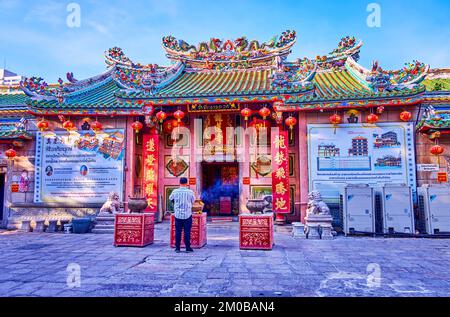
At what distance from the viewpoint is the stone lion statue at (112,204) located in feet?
28.7

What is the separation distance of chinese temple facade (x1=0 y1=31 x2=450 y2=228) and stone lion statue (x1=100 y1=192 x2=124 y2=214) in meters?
0.53

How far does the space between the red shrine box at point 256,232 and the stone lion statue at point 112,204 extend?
4.45 meters

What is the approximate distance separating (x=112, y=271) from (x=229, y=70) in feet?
32.4

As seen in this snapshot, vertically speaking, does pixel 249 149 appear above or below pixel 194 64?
below

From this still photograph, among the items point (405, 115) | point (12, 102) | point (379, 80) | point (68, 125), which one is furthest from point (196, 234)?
point (12, 102)

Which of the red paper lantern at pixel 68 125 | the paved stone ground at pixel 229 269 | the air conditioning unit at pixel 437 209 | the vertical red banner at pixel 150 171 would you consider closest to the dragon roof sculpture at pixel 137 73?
the vertical red banner at pixel 150 171

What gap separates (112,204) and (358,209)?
21.8 ft

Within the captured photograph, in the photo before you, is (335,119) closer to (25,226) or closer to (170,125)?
(170,125)

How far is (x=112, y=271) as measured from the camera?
416 cm

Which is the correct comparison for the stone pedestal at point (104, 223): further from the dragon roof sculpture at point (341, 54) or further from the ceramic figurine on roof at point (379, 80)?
the dragon roof sculpture at point (341, 54)

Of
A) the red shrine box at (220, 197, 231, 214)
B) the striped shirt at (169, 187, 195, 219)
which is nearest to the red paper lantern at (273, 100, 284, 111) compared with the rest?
the red shrine box at (220, 197, 231, 214)

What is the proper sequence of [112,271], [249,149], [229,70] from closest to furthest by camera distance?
[112,271], [249,149], [229,70]
